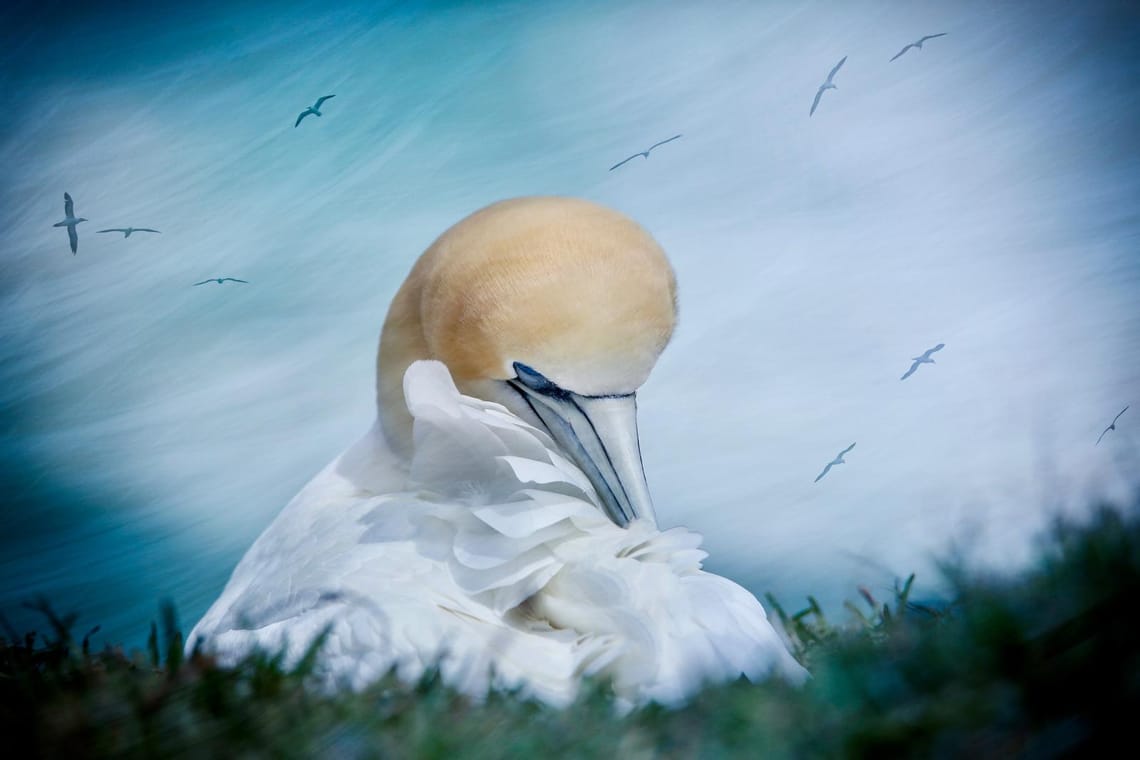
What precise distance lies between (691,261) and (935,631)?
9.11 feet

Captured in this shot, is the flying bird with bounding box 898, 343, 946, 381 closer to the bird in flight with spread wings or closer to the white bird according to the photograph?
→ the white bird

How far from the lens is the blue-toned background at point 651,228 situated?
3246 millimetres

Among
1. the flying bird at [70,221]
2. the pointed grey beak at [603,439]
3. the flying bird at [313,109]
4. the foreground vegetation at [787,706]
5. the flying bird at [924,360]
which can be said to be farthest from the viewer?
the flying bird at [924,360]

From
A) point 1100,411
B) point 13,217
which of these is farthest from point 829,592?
point 13,217

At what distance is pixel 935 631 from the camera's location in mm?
828

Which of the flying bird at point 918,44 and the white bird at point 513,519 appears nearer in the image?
the white bird at point 513,519

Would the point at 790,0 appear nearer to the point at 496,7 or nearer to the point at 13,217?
the point at 496,7

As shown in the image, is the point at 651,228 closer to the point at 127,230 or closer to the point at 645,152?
the point at 645,152

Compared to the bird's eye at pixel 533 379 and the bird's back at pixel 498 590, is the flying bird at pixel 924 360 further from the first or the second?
the bird's back at pixel 498 590

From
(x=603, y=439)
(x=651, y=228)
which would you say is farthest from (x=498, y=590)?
(x=651, y=228)

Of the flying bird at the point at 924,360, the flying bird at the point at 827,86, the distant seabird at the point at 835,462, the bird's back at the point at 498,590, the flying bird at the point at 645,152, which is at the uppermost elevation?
the flying bird at the point at 827,86

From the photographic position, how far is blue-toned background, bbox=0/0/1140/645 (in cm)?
325

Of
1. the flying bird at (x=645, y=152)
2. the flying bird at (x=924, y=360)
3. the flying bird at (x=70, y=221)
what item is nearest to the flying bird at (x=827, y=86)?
the flying bird at (x=645, y=152)

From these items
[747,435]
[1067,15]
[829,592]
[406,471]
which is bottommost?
[829,592]
